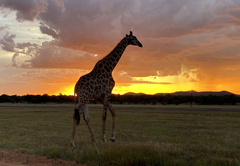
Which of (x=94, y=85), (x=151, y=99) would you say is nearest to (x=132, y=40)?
(x=94, y=85)

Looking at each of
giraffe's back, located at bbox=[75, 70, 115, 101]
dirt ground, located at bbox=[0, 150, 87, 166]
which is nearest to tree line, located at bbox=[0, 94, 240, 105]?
giraffe's back, located at bbox=[75, 70, 115, 101]

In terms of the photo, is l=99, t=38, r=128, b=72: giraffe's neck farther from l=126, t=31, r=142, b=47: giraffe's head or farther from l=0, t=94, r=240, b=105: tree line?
l=0, t=94, r=240, b=105: tree line

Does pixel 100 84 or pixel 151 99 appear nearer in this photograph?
pixel 100 84

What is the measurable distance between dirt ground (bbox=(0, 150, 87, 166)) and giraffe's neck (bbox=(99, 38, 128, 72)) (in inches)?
195

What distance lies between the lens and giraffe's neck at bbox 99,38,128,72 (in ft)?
38.5

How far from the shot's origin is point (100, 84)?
11.0 m

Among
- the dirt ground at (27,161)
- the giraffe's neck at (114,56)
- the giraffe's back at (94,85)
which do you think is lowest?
the dirt ground at (27,161)

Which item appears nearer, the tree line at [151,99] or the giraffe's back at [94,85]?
the giraffe's back at [94,85]

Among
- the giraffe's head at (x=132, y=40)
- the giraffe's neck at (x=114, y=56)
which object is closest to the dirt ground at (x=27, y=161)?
the giraffe's neck at (x=114, y=56)

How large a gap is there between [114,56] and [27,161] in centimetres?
629

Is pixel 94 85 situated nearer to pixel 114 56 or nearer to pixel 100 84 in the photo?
pixel 100 84

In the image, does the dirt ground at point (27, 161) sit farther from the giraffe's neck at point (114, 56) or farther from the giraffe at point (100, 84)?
the giraffe's neck at point (114, 56)

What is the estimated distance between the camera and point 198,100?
102 m

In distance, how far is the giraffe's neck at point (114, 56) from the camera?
11750 mm
